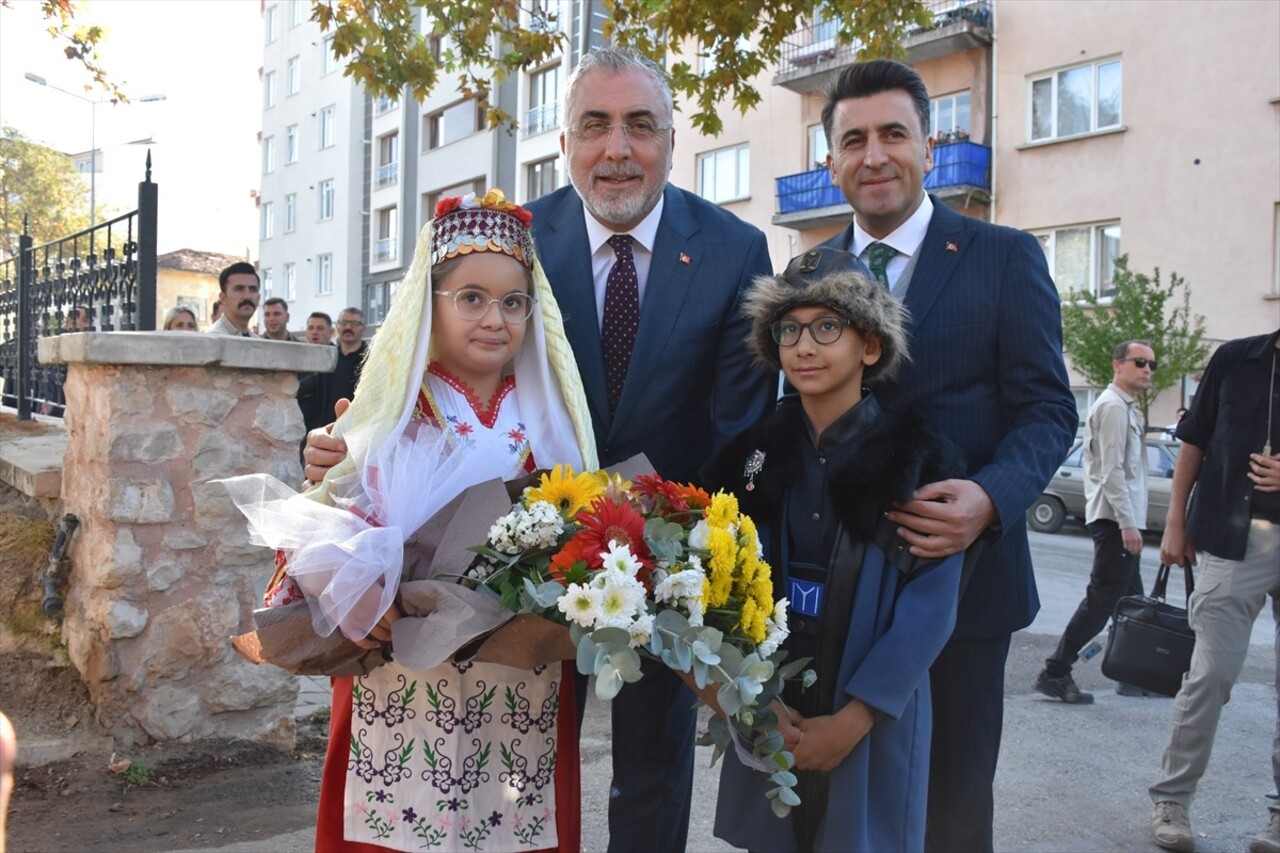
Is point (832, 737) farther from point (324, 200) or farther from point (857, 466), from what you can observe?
point (324, 200)

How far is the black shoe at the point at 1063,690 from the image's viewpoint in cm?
582

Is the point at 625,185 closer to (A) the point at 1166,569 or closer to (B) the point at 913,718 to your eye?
(B) the point at 913,718

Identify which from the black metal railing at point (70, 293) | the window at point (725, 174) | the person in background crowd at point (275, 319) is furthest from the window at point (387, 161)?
the black metal railing at point (70, 293)

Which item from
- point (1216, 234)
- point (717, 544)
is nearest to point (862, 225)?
point (717, 544)

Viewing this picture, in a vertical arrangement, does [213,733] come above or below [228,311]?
below

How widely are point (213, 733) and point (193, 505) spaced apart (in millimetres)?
981

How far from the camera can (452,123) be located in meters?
33.0

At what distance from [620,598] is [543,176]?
28.0 m

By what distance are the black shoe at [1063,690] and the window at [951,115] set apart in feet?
57.1

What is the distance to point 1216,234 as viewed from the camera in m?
17.8

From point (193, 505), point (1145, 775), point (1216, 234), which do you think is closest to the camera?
point (193, 505)

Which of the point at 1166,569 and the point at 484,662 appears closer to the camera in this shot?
the point at 484,662

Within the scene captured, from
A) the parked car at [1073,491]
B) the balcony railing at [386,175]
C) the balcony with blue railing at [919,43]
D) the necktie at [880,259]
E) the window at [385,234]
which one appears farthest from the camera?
the window at [385,234]

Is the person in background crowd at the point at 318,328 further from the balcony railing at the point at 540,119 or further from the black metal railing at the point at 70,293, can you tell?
the balcony railing at the point at 540,119
